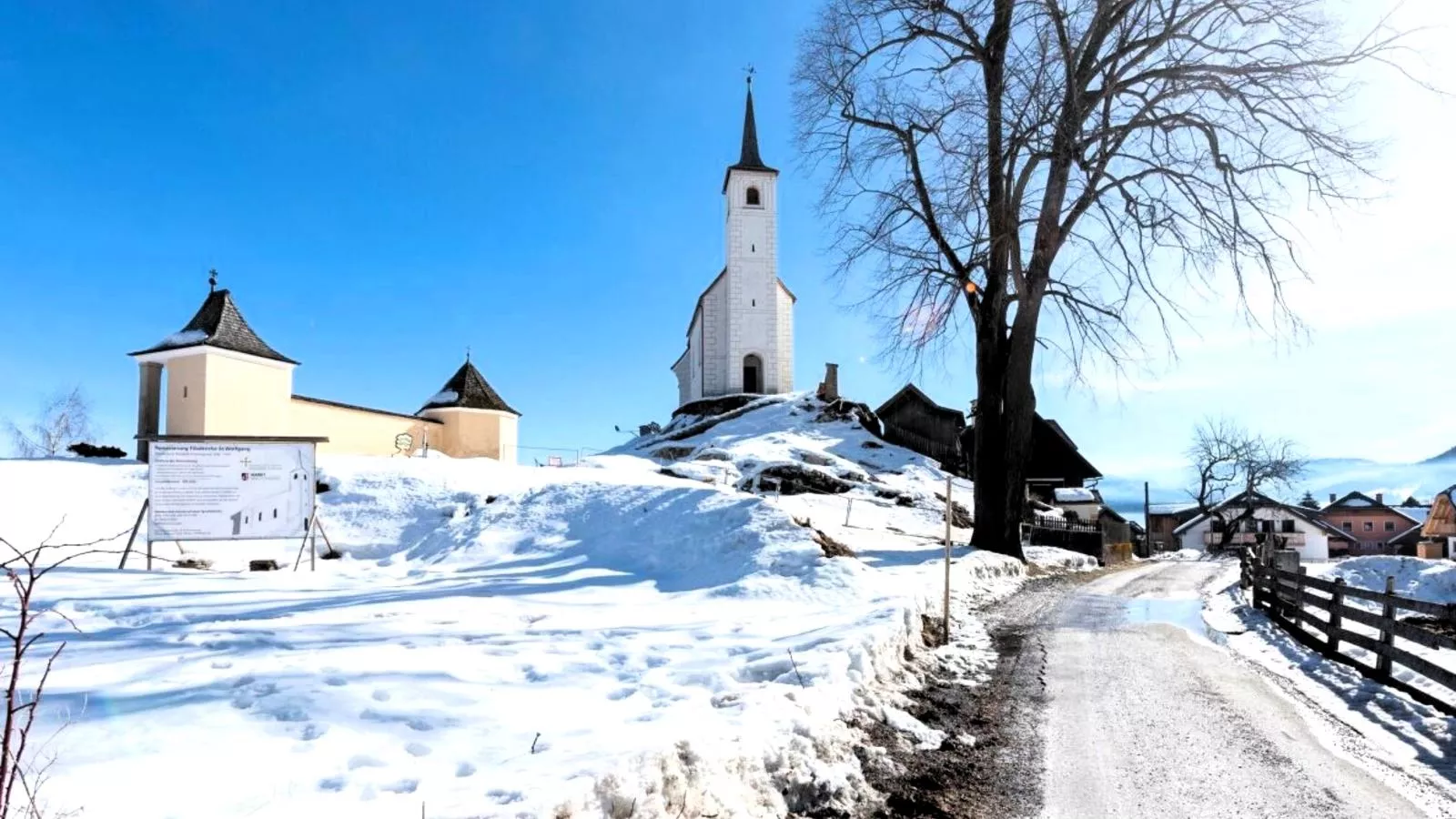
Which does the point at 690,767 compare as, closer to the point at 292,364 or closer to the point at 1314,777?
the point at 1314,777

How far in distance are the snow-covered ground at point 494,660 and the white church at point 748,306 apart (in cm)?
3896

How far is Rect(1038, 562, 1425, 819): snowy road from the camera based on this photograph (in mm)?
4758

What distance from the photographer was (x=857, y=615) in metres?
8.95

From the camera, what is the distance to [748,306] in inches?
2190

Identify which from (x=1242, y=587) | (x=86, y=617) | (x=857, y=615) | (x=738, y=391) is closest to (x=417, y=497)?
(x=86, y=617)

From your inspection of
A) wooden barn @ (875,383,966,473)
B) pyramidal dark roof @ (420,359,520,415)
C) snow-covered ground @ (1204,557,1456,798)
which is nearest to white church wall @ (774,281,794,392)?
wooden barn @ (875,383,966,473)

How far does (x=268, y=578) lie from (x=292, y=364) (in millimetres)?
12845

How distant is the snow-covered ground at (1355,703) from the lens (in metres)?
5.91

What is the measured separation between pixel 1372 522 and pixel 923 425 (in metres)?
59.0

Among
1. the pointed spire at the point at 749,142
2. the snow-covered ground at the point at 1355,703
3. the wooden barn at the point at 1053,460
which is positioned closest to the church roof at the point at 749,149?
the pointed spire at the point at 749,142

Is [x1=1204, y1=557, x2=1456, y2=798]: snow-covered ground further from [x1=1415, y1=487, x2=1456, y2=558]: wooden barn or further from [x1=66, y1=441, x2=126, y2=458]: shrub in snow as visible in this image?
[x1=1415, y1=487, x2=1456, y2=558]: wooden barn

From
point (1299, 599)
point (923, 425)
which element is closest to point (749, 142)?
point (923, 425)

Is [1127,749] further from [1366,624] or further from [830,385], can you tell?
[830,385]

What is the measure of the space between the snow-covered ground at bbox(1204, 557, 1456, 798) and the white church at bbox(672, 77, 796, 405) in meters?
43.8
